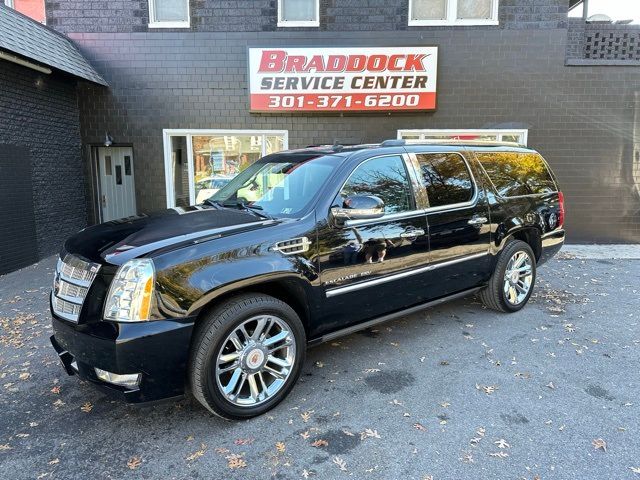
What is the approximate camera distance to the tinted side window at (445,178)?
439cm

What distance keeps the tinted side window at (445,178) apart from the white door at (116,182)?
690 centimetres

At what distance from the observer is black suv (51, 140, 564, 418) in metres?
2.88

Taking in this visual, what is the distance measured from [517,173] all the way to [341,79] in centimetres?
460

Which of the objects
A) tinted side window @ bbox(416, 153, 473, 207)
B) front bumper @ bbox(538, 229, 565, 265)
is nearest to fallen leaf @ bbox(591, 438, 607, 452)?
tinted side window @ bbox(416, 153, 473, 207)

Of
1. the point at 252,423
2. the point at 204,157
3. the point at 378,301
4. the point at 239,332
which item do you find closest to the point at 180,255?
the point at 239,332

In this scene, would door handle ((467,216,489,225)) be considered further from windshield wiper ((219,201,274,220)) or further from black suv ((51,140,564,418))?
windshield wiper ((219,201,274,220))

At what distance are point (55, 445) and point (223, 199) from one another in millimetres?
2350

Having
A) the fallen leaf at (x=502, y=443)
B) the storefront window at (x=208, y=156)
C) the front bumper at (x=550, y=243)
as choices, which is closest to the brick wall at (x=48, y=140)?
the storefront window at (x=208, y=156)

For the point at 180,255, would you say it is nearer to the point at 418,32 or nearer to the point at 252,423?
the point at 252,423

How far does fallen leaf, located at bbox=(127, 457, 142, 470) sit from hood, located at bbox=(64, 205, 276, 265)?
47.3 inches

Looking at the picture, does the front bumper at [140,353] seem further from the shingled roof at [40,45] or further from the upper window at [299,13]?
the upper window at [299,13]

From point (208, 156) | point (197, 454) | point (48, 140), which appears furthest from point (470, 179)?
point (48, 140)

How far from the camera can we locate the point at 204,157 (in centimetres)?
943

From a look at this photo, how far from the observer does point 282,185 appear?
400cm
